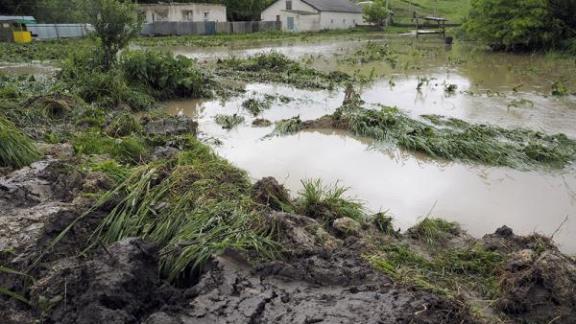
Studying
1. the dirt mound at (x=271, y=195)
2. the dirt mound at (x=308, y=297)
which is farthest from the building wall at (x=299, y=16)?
the dirt mound at (x=308, y=297)

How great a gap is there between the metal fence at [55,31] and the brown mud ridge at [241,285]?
30.3 metres

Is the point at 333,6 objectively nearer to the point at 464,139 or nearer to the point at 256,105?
the point at 256,105

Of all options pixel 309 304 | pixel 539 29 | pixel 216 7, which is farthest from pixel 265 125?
pixel 216 7

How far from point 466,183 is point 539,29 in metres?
19.8

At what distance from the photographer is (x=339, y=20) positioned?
5094 cm

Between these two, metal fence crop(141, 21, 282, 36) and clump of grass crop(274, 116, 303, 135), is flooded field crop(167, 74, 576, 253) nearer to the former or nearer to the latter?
clump of grass crop(274, 116, 303, 135)

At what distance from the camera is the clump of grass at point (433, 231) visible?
4.86 metres

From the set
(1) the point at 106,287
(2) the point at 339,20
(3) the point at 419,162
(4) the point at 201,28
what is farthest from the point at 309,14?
(1) the point at 106,287

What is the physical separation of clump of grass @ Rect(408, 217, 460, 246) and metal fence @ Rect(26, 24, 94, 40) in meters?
30.6

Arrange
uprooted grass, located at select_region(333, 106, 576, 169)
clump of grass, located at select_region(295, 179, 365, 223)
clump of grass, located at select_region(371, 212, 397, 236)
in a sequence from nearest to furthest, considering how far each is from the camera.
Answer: clump of grass, located at select_region(371, 212, 397, 236) < clump of grass, located at select_region(295, 179, 365, 223) < uprooted grass, located at select_region(333, 106, 576, 169)

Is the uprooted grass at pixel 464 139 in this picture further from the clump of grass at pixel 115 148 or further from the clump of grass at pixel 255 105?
the clump of grass at pixel 115 148

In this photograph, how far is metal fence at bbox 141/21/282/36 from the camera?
37812 mm

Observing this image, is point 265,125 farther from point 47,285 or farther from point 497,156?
point 47,285

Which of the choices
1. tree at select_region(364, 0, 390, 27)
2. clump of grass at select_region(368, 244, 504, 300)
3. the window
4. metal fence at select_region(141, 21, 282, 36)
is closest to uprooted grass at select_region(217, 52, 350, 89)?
clump of grass at select_region(368, 244, 504, 300)
